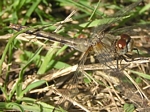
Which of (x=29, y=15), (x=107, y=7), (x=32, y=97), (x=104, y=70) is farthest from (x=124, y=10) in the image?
(x=32, y=97)

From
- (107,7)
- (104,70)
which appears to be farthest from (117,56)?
(107,7)

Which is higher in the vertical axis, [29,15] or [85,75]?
[29,15]

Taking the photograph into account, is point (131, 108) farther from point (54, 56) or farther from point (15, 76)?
point (15, 76)

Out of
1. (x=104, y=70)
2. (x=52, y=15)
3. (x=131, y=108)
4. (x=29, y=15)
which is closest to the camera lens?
(x=131, y=108)

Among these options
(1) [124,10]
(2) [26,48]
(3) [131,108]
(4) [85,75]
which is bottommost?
(3) [131,108]

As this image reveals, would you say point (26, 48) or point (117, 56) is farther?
point (26, 48)

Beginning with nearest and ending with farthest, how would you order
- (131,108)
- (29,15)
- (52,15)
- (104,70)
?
(131,108) < (104,70) < (29,15) < (52,15)

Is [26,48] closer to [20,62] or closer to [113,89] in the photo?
[20,62]
